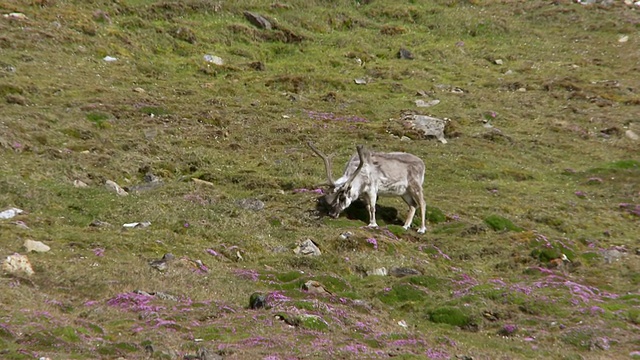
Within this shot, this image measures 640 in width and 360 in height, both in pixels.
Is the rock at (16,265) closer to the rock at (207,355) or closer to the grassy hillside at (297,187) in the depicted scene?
the grassy hillside at (297,187)

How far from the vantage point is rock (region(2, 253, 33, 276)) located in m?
16.7

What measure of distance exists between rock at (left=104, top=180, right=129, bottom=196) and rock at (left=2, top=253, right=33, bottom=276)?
351 inches

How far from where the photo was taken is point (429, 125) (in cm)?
4169

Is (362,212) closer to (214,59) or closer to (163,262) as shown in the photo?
(163,262)

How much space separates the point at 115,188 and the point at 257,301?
37.6 ft

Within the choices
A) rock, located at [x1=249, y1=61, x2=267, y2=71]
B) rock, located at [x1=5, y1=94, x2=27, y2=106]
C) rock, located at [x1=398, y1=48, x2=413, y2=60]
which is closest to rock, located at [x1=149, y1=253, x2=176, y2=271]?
rock, located at [x1=5, y1=94, x2=27, y2=106]

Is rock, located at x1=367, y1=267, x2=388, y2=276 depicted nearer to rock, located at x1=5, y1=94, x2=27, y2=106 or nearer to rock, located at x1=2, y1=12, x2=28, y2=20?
rock, located at x1=5, y1=94, x2=27, y2=106

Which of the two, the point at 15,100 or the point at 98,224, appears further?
the point at 15,100

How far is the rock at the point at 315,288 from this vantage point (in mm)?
18562

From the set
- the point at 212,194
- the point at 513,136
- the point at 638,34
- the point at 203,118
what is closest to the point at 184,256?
the point at 212,194

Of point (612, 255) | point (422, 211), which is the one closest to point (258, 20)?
point (422, 211)

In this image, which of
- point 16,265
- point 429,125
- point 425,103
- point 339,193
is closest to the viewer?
point 16,265

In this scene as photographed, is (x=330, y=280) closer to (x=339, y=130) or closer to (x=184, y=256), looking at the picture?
(x=184, y=256)

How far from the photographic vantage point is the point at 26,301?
14828 millimetres
